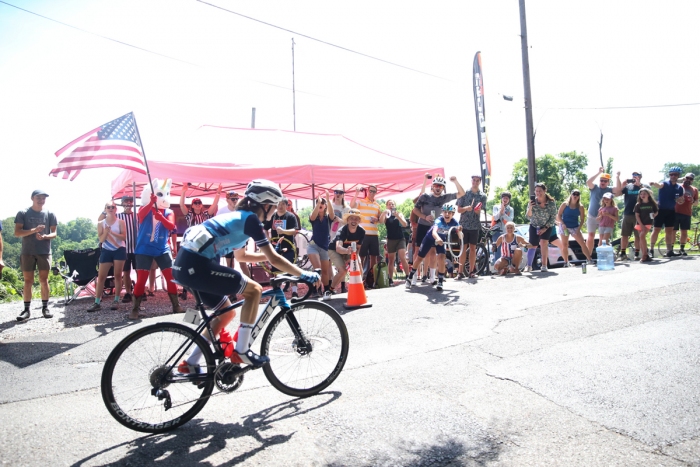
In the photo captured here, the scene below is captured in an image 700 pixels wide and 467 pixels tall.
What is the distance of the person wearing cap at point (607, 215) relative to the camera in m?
11.7

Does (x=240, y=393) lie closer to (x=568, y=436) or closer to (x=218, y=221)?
(x=218, y=221)

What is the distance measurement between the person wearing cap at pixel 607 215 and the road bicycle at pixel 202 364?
9.91m

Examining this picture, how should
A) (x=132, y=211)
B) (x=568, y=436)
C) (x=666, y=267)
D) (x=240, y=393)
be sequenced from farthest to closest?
(x=666, y=267), (x=132, y=211), (x=240, y=393), (x=568, y=436)

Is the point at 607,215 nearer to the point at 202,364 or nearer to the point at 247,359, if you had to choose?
the point at 247,359

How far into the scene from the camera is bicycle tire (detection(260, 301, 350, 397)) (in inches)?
160

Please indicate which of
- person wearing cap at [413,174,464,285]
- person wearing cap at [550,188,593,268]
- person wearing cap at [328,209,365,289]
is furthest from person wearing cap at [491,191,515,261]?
person wearing cap at [328,209,365,289]

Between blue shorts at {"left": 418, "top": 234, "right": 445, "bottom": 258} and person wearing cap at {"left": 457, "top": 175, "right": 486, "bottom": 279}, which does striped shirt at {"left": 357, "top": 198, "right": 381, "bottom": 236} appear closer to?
blue shorts at {"left": 418, "top": 234, "right": 445, "bottom": 258}

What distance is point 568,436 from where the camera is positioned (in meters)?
3.33

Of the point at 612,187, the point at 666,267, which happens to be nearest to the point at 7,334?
the point at 666,267

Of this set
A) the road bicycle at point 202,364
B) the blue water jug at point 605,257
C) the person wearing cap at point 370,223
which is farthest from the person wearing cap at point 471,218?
the road bicycle at point 202,364

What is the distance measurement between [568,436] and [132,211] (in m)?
8.44

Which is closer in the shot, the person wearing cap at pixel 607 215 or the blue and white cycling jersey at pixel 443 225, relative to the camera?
the blue and white cycling jersey at pixel 443 225

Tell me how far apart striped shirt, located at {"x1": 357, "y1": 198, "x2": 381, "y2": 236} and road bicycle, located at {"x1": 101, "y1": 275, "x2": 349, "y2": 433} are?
5.90 m

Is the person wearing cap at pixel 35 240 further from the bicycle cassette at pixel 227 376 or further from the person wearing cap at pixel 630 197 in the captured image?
the person wearing cap at pixel 630 197
